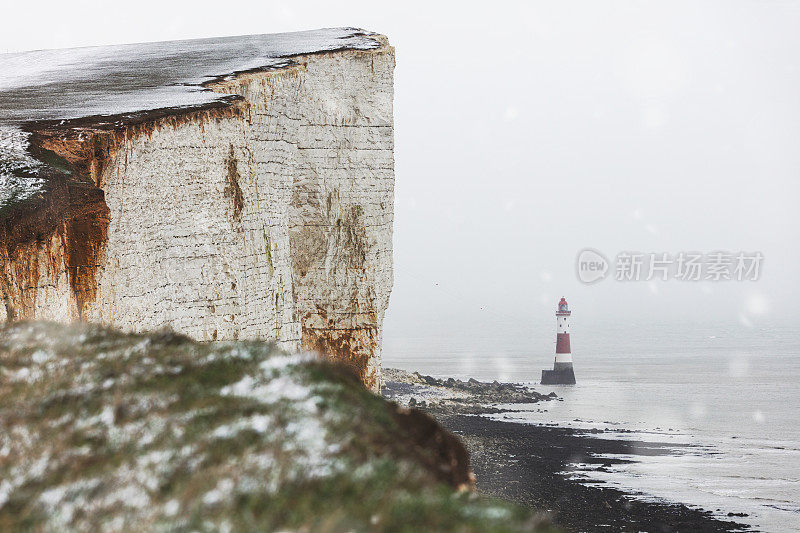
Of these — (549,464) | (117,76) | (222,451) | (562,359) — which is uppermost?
(117,76)

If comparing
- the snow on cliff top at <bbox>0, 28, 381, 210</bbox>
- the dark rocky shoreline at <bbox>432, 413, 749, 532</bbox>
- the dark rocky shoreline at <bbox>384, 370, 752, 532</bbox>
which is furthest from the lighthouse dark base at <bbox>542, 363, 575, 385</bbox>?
the snow on cliff top at <bbox>0, 28, 381, 210</bbox>

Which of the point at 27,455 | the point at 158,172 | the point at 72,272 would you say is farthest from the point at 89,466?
the point at 158,172

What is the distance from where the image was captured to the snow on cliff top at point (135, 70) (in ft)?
28.6

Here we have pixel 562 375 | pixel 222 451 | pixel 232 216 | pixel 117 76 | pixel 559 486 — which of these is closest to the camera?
pixel 222 451

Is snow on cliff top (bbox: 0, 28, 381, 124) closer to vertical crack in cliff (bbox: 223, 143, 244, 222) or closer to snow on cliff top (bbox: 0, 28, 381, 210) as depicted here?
snow on cliff top (bbox: 0, 28, 381, 210)

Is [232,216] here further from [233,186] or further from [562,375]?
[562,375]

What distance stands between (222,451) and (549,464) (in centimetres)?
2754

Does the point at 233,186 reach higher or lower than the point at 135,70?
lower

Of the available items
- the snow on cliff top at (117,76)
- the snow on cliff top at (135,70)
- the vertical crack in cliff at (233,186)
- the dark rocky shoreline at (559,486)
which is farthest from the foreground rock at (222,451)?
the dark rocky shoreline at (559,486)

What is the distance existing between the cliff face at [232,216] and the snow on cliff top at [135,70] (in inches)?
12.4

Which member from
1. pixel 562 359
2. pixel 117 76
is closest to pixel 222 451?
pixel 117 76

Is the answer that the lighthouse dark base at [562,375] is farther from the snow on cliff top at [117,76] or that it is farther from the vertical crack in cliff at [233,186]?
the vertical crack in cliff at [233,186]

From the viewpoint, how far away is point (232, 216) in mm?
9305

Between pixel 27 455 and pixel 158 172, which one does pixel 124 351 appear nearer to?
pixel 27 455
